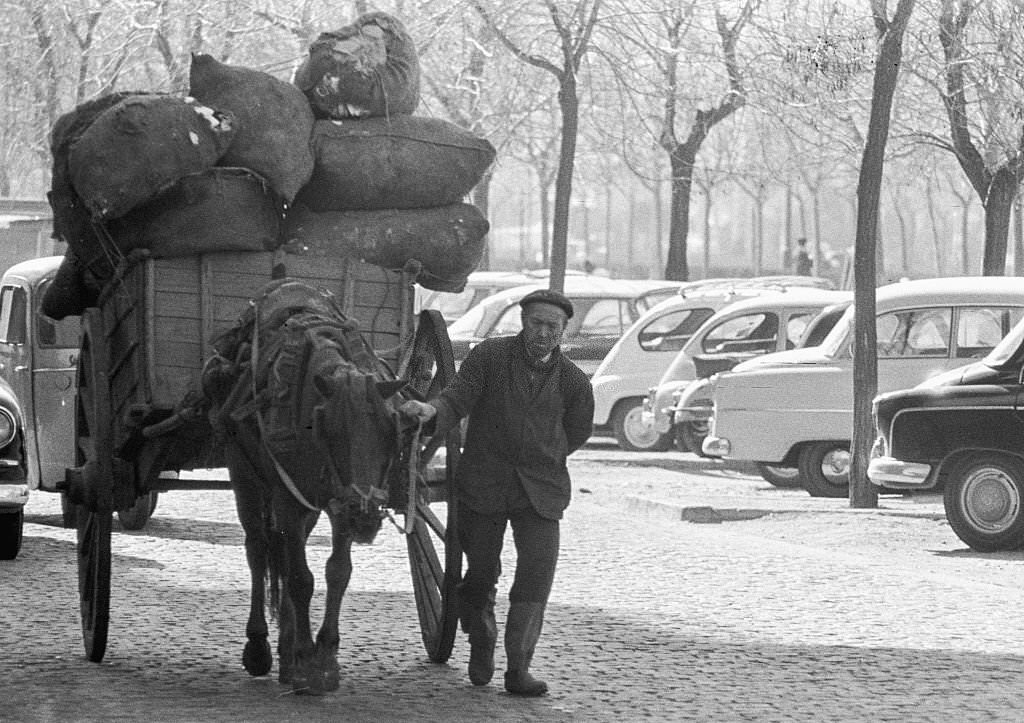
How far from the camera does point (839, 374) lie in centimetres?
2009

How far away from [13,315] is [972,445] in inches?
279

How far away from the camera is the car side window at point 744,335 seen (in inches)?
955

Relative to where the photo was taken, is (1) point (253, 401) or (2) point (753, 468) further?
(2) point (753, 468)

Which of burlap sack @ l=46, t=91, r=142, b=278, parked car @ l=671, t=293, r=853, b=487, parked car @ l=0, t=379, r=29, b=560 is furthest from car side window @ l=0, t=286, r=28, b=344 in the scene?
parked car @ l=671, t=293, r=853, b=487

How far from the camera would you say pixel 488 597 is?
8859mm

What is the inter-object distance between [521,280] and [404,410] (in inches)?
1010

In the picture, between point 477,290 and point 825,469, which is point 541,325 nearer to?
point 825,469

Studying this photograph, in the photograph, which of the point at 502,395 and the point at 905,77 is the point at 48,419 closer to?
the point at 502,395

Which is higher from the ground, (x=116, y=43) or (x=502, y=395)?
(x=116, y=43)

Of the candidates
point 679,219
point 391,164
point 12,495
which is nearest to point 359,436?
point 391,164

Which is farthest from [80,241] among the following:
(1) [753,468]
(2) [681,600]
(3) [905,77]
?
(3) [905,77]

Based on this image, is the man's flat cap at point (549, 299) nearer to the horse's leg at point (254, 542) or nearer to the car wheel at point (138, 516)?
the horse's leg at point (254, 542)

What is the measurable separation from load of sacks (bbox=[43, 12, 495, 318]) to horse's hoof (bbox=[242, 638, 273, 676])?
1.70 meters

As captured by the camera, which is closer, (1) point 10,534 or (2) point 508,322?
(1) point 10,534
